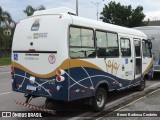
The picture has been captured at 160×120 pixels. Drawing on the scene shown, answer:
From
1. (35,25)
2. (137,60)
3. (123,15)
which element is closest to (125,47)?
(137,60)

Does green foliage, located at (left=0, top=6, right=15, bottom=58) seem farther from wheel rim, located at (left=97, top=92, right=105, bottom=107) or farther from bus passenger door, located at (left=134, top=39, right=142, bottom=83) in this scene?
wheel rim, located at (left=97, top=92, right=105, bottom=107)

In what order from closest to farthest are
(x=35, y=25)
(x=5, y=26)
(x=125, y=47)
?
(x=35, y=25) < (x=125, y=47) < (x=5, y=26)

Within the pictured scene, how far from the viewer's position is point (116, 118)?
27.3 feet

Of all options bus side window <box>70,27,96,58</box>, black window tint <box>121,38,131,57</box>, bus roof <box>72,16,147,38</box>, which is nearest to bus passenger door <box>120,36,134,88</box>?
black window tint <box>121,38,131,57</box>

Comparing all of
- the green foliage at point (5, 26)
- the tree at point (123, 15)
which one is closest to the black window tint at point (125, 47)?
the tree at point (123, 15)

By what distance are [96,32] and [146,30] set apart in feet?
33.1

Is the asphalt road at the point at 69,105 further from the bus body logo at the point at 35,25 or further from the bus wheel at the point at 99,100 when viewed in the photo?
the bus body logo at the point at 35,25

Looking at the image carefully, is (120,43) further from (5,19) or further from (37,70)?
(5,19)

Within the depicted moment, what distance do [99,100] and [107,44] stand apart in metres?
1.74

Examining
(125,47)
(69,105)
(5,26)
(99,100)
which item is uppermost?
(5,26)

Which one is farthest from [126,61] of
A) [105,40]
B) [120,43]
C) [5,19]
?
[5,19]

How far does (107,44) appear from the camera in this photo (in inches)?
382

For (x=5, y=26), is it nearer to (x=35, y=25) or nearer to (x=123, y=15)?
(x=123, y=15)

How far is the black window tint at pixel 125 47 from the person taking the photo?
10789mm
